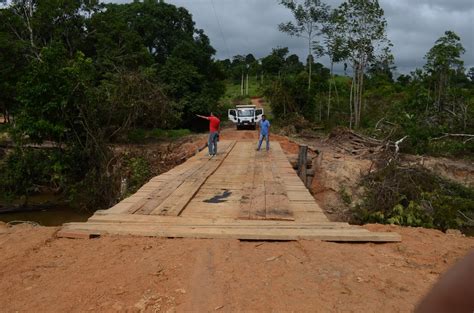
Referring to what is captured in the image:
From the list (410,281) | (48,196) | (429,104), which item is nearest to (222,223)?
(410,281)

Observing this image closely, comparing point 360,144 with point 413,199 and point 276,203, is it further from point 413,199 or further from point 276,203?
point 276,203

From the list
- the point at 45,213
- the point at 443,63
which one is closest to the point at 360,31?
the point at 443,63

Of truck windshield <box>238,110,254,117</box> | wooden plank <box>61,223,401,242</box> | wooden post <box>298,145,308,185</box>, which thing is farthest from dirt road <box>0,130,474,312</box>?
truck windshield <box>238,110,254,117</box>

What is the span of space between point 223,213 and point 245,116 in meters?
25.5

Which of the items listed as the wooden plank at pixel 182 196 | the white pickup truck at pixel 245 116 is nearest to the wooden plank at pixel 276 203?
the wooden plank at pixel 182 196

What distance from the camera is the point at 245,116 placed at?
104 ft

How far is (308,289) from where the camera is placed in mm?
3875

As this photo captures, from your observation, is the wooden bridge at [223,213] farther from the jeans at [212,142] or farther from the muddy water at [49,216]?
the muddy water at [49,216]

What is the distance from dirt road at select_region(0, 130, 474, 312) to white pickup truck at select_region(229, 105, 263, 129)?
26.4 meters

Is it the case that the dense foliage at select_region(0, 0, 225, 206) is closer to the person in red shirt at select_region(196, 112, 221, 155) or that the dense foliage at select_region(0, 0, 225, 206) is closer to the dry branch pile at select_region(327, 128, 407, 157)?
the person in red shirt at select_region(196, 112, 221, 155)

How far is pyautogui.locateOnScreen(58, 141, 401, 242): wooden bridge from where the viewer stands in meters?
5.30

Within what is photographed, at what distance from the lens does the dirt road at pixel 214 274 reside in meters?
3.62

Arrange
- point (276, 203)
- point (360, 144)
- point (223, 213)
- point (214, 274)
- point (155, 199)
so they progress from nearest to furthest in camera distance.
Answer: point (214, 274)
point (223, 213)
point (276, 203)
point (155, 199)
point (360, 144)

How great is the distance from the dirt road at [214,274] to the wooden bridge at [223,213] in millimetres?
176
